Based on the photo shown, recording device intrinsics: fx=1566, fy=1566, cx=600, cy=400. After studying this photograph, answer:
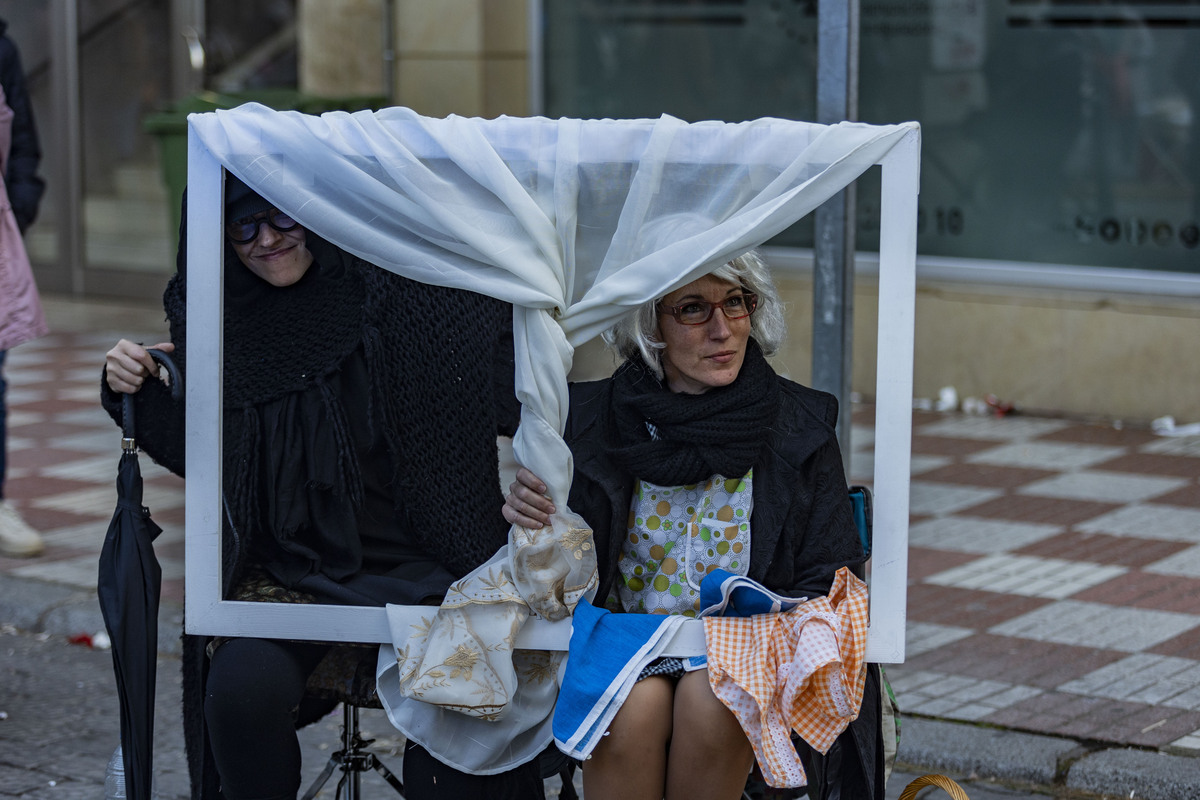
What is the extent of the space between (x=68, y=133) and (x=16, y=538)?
21.5ft

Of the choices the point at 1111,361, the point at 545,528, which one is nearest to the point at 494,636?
the point at 545,528

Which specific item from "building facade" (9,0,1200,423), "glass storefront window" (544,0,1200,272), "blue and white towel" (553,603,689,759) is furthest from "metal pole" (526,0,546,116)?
"blue and white towel" (553,603,689,759)

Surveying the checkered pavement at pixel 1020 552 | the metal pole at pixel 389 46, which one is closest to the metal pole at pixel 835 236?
the checkered pavement at pixel 1020 552

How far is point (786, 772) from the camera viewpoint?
2.34 metres

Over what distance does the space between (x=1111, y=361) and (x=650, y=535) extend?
5.08m

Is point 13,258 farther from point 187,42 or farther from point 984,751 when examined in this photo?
point 187,42

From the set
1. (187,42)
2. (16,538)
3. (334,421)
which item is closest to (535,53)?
(187,42)

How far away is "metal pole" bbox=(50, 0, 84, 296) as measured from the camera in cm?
1111

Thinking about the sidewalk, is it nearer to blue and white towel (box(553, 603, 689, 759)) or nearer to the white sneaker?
the white sneaker

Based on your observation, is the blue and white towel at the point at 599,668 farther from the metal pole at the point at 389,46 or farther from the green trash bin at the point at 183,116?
the metal pole at the point at 389,46

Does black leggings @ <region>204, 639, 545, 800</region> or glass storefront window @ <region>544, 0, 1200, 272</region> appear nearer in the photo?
black leggings @ <region>204, 639, 545, 800</region>

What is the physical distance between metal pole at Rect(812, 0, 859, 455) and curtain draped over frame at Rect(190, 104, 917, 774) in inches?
45.3

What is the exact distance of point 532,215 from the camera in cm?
240

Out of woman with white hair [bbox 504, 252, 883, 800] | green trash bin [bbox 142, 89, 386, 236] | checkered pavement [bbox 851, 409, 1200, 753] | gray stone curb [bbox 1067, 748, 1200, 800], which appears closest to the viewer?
woman with white hair [bbox 504, 252, 883, 800]
